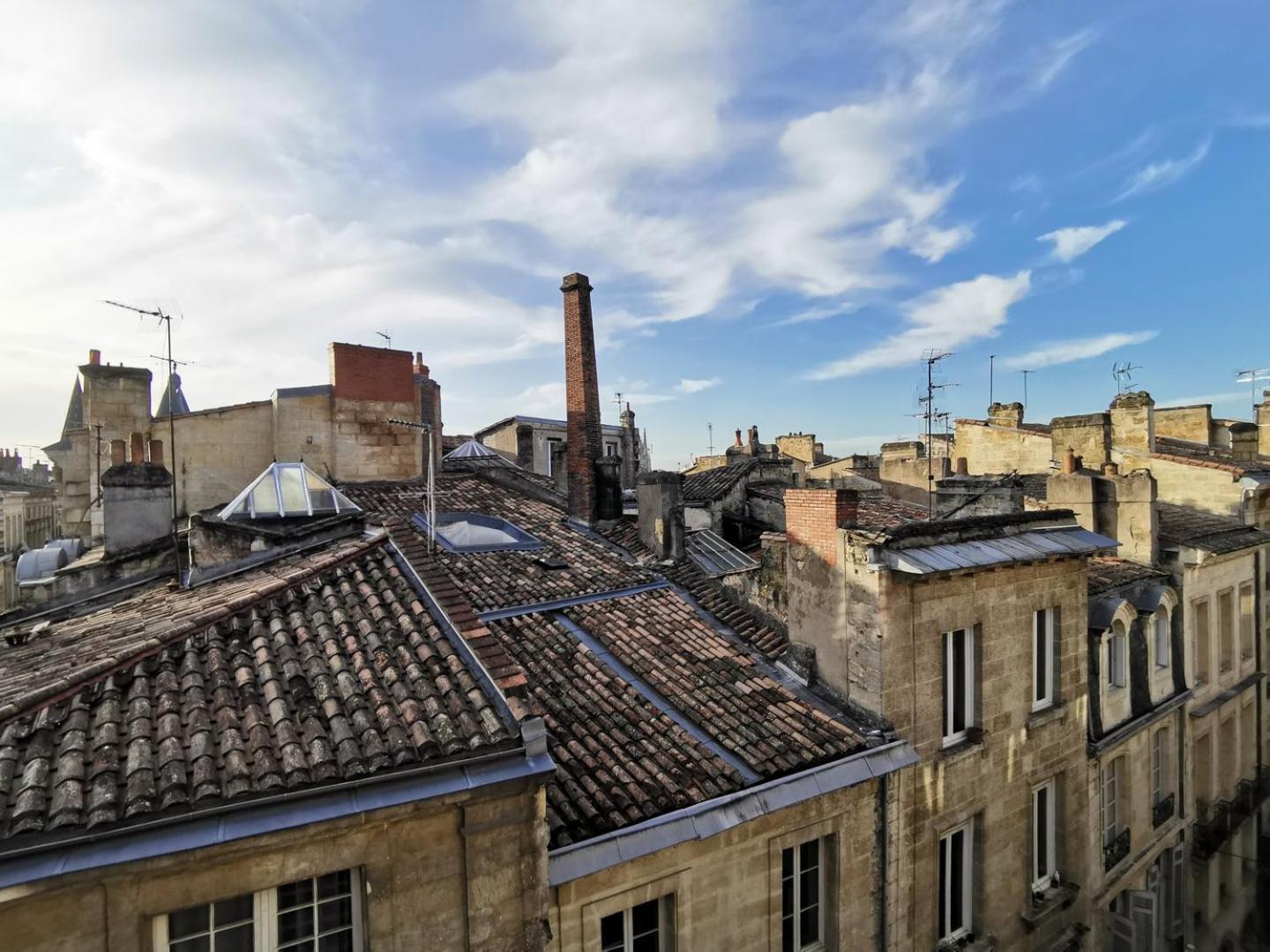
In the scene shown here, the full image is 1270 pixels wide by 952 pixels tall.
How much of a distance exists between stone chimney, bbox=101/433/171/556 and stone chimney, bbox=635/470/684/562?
9.41 meters

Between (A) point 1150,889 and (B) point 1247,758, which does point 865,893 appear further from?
(B) point 1247,758

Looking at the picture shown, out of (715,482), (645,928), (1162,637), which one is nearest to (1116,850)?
(1162,637)

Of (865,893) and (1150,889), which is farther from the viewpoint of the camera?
(1150,889)

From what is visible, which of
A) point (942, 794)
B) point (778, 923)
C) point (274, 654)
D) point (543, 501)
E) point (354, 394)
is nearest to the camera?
point (274, 654)

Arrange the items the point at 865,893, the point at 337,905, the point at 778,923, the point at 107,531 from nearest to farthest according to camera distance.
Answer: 1. the point at 337,905
2. the point at 778,923
3. the point at 865,893
4. the point at 107,531

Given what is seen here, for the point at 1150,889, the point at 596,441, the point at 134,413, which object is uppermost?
the point at 134,413

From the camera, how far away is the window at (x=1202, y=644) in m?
15.3

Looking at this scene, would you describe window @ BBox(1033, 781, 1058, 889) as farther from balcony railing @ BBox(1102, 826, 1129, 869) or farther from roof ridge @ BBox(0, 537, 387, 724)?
roof ridge @ BBox(0, 537, 387, 724)

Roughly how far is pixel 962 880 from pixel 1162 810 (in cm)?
769

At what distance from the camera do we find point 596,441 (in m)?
15.9

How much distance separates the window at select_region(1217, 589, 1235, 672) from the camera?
16375 millimetres

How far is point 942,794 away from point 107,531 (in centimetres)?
1464

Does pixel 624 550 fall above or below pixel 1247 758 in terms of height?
above

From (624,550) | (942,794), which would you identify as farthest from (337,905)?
(624,550)
